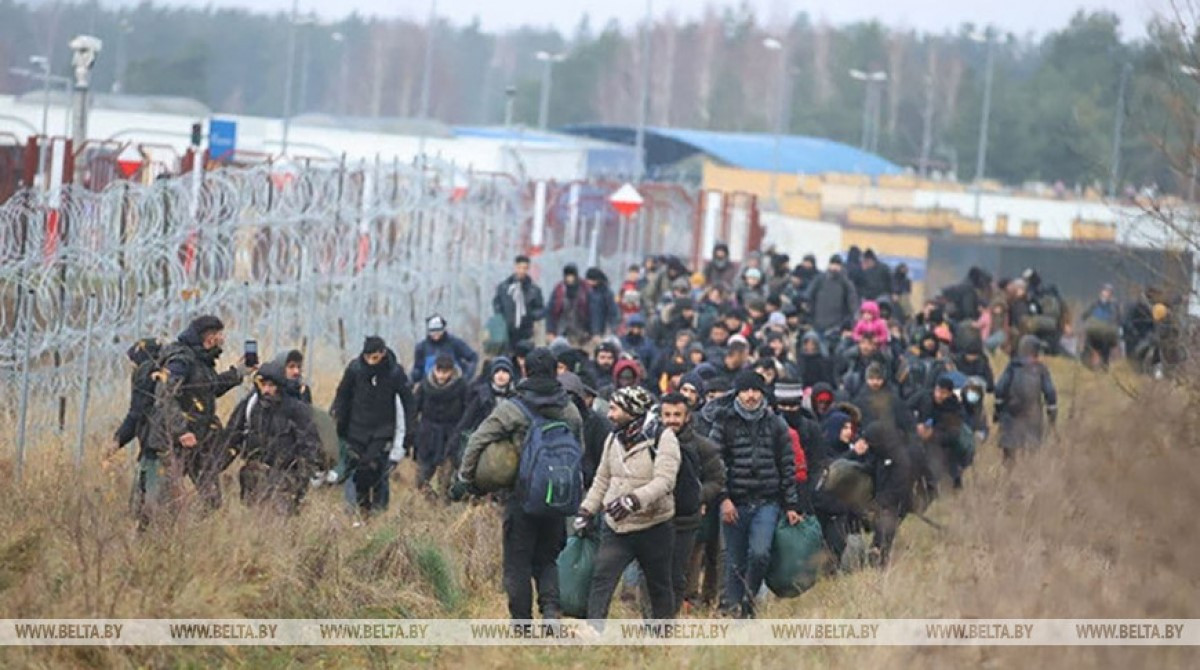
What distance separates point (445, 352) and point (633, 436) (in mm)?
7001

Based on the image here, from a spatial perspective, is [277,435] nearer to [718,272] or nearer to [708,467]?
[708,467]

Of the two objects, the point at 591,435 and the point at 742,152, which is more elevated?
the point at 742,152

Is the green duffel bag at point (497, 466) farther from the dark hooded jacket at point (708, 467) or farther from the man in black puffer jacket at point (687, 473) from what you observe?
the dark hooded jacket at point (708, 467)

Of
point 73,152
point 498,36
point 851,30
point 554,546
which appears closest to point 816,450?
point 554,546

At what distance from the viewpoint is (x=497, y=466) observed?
12.8 m

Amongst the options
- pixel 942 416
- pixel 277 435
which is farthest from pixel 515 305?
pixel 277 435

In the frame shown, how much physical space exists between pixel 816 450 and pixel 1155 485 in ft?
17.3

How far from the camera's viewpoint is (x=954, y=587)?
39.0 feet

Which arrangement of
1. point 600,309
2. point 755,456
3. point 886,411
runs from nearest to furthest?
point 755,456
point 886,411
point 600,309

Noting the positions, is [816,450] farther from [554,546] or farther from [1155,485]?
[1155,485]

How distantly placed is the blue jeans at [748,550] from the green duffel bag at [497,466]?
7.09ft

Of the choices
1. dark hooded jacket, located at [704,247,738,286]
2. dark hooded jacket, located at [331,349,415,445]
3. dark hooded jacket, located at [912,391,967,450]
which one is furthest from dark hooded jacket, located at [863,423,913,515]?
dark hooded jacket, located at [704,247,738,286]

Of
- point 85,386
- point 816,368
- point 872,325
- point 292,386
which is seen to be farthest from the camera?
point 872,325

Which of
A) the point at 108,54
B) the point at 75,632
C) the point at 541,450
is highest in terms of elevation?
the point at 108,54
